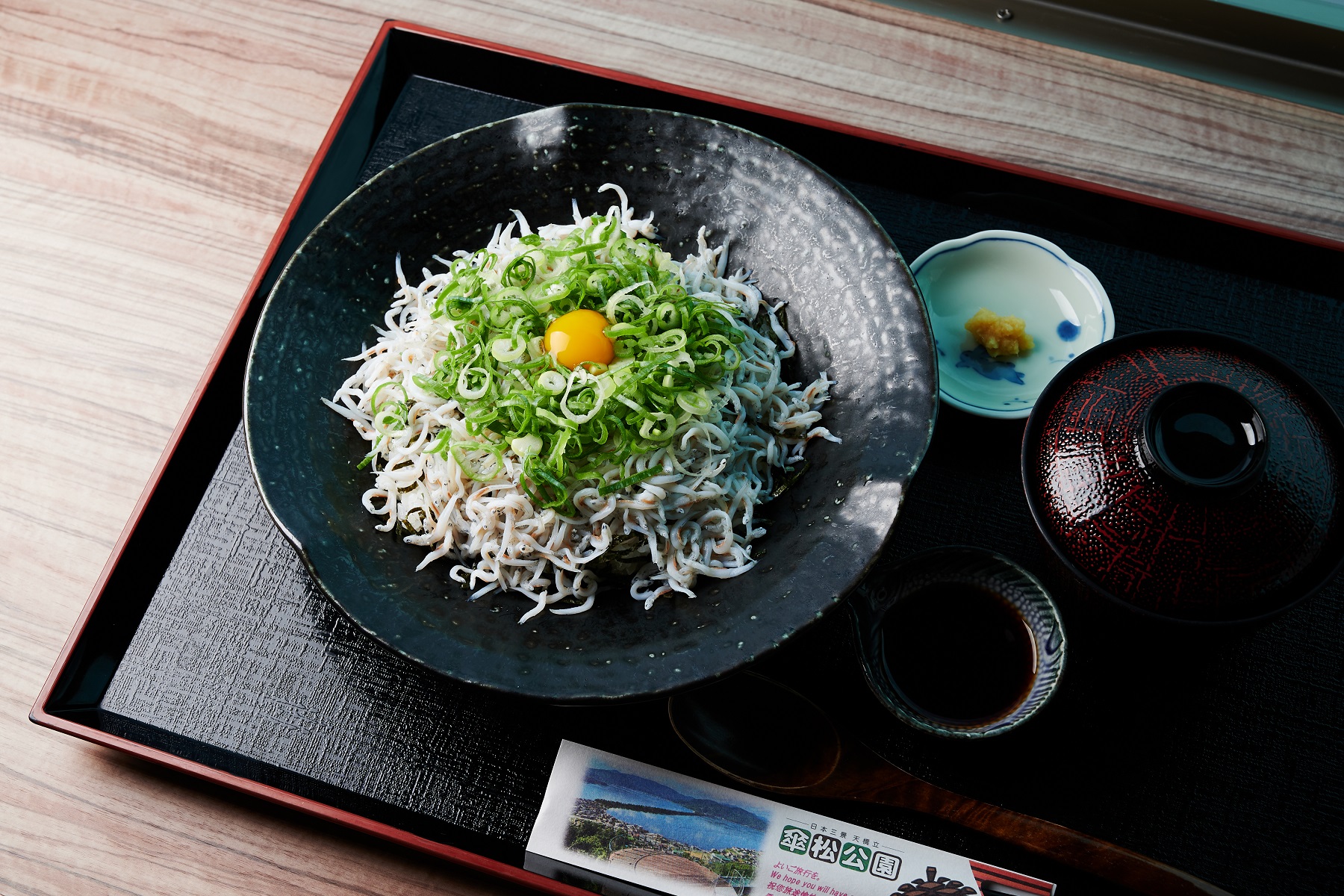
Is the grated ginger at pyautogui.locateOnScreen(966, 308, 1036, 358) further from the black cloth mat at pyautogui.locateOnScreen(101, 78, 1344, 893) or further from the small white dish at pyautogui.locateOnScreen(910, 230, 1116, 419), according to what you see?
the black cloth mat at pyautogui.locateOnScreen(101, 78, 1344, 893)

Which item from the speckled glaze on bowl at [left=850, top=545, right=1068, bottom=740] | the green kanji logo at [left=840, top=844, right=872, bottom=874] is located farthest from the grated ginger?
the green kanji logo at [left=840, top=844, right=872, bottom=874]

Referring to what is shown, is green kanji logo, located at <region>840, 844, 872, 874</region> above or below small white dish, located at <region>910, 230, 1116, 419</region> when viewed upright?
below

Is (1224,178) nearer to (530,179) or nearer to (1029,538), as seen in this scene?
(1029,538)

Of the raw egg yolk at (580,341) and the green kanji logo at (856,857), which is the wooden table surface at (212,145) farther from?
the green kanji logo at (856,857)

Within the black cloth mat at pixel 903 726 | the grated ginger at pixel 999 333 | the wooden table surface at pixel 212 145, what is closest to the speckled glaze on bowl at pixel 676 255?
the black cloth mat at pixel 903 726

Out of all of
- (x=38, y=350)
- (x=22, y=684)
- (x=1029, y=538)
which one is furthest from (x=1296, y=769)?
(x=38, y=350)
